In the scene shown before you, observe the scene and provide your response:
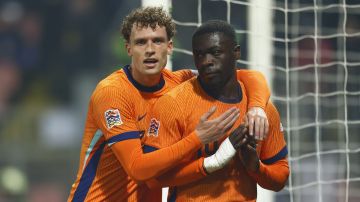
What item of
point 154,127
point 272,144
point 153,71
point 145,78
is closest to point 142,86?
point 145,78

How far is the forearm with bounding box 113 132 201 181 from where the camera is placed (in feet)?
11.8

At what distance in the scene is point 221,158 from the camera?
3586mm

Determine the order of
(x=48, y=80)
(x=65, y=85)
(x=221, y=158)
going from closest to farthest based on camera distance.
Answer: (x=221, y=158)
(x=65, y=85)
(x=48, y=80)

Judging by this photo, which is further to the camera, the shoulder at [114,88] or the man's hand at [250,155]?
the shoulder at [114,88]

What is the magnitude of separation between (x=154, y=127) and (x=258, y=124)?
1.46ft

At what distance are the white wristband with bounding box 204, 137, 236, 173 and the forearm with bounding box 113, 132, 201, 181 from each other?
8 cm

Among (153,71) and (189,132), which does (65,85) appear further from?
(189,132)

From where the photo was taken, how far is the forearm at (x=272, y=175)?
3746 mm

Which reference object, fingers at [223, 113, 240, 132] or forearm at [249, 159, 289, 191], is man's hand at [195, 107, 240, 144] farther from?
forearm at [249, 159, 289, 191]

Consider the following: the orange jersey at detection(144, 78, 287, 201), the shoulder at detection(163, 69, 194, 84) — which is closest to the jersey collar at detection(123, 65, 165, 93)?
the shoulder at detection(163, 69, 194, 84)

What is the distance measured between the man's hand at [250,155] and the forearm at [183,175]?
0.57ft

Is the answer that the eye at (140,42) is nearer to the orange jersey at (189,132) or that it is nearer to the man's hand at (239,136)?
the orange jersey at (189,132)

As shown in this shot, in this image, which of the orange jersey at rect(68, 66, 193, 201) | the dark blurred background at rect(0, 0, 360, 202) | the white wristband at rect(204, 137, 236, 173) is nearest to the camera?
the white wristband at rect(204, 137, 236, 173)

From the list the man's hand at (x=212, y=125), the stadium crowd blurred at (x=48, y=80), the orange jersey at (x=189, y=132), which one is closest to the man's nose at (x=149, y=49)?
the orange jersey at (x=189, y=132)
